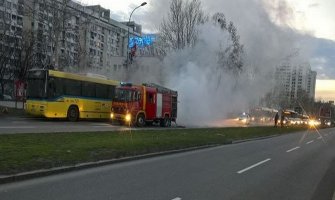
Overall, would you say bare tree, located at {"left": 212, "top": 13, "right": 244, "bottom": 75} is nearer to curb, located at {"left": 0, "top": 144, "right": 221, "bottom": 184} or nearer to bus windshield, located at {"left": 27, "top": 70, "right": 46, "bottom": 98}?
bus windshield, located at {"left": 27, "top": 70, "right": 46, "bottom": 98}

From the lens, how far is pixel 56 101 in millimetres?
33156

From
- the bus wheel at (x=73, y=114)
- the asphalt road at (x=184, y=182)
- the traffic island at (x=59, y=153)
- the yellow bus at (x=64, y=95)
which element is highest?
the yellow bus at (x=64, y=95)

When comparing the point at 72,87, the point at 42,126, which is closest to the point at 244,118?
the point at 72,87

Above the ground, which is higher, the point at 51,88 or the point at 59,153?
the point at 51,88

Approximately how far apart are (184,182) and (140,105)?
25.4 meters

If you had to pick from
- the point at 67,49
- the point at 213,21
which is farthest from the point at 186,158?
the point at 67,49

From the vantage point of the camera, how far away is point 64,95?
33750 mm

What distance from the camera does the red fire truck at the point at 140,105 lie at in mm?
36188

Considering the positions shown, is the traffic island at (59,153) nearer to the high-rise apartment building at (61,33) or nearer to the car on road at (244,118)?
the high-rise apartment building at (61,33)

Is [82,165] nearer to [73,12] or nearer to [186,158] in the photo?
[186,158]

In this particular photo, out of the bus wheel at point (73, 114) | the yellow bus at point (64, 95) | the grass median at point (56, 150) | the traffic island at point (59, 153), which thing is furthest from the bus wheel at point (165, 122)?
the grass median at point (56, 150)

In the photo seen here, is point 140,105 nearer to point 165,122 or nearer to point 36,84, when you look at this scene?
point 165,122

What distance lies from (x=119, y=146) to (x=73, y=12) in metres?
31.3

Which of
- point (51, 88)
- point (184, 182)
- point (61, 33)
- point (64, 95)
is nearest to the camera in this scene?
point (184, 182)
